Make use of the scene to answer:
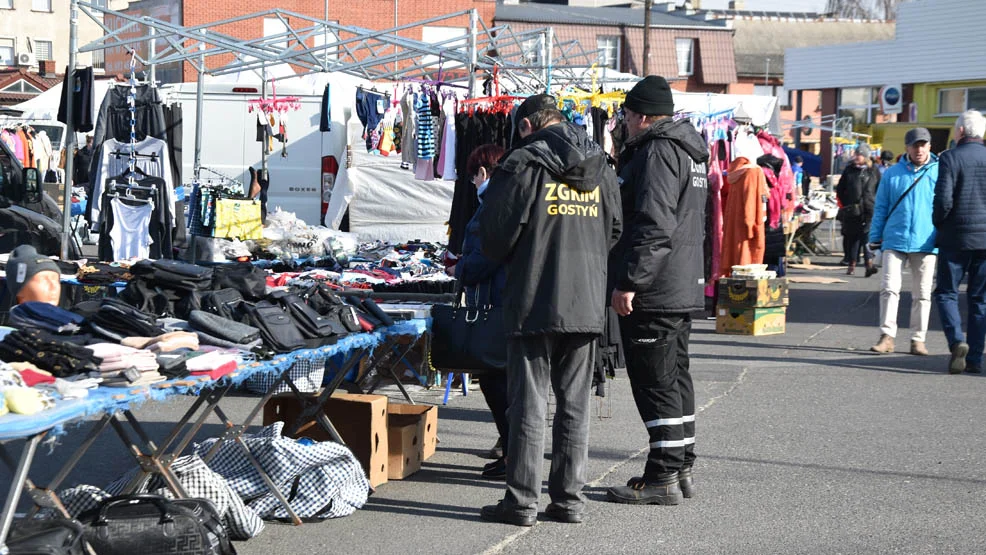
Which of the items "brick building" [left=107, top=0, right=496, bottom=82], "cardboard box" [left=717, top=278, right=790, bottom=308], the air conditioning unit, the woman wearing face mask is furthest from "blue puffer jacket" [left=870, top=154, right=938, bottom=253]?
the air conditioning unit

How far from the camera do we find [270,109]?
17016 mm

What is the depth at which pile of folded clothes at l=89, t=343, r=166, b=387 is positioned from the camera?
496 cm

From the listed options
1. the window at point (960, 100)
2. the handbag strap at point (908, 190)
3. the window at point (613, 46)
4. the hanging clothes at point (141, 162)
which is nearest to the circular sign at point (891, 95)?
the window at point (960, 100)

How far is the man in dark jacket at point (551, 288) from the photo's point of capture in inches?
227

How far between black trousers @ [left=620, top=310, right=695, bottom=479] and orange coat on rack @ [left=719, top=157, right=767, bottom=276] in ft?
25.0

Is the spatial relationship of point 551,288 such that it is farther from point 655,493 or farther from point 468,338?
point 655,493

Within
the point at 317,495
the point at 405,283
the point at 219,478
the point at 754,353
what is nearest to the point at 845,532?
the point at 317,495

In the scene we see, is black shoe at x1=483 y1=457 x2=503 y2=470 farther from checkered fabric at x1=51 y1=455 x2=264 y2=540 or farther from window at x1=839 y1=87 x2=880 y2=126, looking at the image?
window at x1=839 y1=87 x2=880 y2=126

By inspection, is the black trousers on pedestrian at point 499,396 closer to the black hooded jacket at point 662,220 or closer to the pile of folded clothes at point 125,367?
the black hooded jacket at point 662,220

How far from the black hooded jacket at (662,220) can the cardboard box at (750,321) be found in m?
7.07

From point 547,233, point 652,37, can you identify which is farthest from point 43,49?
point 547,233

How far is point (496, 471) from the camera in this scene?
7043mm

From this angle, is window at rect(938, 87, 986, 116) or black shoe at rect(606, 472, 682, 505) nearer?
black shoe at rect(606, 472, 682, 505)

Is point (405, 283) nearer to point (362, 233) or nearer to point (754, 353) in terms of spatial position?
point (754, 353)
